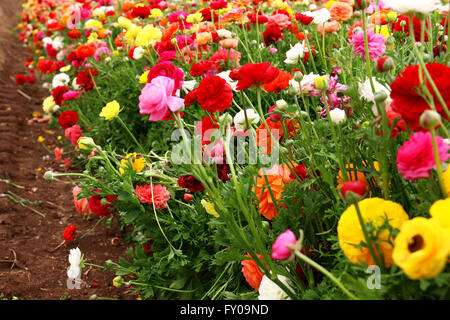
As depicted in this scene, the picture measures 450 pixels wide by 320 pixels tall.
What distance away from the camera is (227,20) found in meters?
2.10

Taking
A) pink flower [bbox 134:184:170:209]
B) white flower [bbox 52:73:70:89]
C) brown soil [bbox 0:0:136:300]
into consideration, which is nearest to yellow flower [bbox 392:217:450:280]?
pink flower [bbox 134:184:170:209]

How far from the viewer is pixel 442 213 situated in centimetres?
63

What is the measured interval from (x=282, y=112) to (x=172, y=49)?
1095 mm

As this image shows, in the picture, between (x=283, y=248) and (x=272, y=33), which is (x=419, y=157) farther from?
(x=272, y=33)

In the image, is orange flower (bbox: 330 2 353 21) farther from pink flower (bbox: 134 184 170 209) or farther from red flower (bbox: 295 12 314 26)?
pink flower (bbox: 134 184 170 209)

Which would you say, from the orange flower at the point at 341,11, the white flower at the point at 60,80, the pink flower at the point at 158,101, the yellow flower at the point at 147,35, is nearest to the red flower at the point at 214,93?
the pink flower at the point at 158,101

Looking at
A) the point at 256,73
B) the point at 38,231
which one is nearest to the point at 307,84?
the point at 256,73

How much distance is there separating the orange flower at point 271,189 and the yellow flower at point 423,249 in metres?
0.55

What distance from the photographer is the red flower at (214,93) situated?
1.12 meters

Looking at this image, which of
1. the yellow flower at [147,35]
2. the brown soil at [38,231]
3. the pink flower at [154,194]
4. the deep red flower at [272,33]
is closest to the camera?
the pink flower at [154,194]

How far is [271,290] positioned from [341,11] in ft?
3.57

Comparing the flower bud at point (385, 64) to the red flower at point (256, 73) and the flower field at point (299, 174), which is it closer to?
the flower field at point (299, 174)
